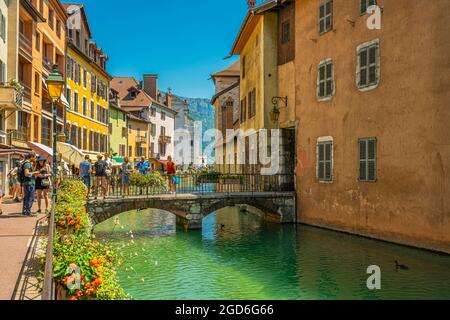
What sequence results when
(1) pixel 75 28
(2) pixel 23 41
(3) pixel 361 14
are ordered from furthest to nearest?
1. (1) pixel 75 28
2. (2) pixel 23 41
3. (3) pixel 361 14

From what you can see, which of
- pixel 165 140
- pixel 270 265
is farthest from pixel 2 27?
pixel 165 140

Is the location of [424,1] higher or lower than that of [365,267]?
higher

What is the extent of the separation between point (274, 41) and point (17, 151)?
44.4ft

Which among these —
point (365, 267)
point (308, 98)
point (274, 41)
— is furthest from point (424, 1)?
point (274, 41)

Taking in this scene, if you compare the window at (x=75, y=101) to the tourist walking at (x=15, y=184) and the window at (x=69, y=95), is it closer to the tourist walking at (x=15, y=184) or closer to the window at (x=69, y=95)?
the window at (x=69, y=95)

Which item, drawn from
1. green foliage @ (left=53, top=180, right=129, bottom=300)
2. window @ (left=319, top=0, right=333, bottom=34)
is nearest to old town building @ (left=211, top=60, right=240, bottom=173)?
window @ (left=319, top=0, right=333, bottom=34)

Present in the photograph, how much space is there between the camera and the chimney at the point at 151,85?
6775cm

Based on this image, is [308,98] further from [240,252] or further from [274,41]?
[240,252]

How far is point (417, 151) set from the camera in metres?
14.1

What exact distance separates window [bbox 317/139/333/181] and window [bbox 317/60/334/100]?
6.47ft

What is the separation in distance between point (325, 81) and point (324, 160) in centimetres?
336

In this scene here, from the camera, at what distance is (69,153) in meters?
28.5

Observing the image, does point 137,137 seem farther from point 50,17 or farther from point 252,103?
point 252,103

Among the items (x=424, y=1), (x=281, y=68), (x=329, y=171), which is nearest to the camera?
(x=424, y=1)
